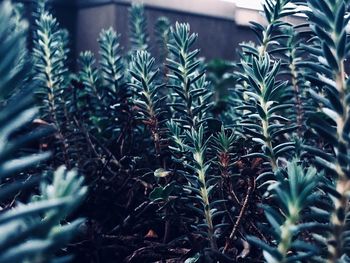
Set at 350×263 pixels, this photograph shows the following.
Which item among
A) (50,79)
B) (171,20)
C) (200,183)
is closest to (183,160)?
(200,183)

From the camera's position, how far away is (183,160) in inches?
29.5

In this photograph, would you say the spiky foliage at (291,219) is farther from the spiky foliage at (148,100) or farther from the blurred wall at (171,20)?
the blurred wall at (171,20)

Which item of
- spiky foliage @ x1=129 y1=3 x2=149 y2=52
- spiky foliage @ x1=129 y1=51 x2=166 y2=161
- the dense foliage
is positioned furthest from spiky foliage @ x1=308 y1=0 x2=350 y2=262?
spiky foliage @ x1=129 y1=3 x2=149 y2=52

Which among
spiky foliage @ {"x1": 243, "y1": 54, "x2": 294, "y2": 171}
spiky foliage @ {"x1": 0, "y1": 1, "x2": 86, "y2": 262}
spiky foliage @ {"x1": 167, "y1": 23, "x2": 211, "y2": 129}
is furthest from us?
spiky foliage @ {"x1": 167, "y1": 23, "x2": 211, "y2": 129}

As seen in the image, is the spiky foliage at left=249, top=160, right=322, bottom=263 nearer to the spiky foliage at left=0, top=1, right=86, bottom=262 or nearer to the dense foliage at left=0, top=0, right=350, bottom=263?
the dense foliage at left=0, top=0, right=350, bottom=263

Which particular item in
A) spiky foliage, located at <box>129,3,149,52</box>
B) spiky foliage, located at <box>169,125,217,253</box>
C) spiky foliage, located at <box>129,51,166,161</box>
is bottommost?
spiky foliage, located at <box>169,125,217,253</box>

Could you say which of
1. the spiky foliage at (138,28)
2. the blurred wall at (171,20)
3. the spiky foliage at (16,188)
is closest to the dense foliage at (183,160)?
the spiky foliage at (16,188)

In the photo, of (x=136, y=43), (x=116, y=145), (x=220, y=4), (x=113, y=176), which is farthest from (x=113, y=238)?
(x=220, y=4)

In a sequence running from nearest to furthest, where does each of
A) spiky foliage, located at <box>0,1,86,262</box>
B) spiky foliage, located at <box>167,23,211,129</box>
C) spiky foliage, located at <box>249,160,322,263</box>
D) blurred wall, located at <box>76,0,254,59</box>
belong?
spiky foliage, located at <box>0,1,86,262</box>, spiky foliage, located at <box>249,160,322,263</box>, spiky foliage, located at <box>167,23,211,129</box>, blurred wall, located at <box>76,0,254,59</box>

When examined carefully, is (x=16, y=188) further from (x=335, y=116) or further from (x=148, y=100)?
(x=148, y=100)

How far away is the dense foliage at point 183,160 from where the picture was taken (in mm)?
364

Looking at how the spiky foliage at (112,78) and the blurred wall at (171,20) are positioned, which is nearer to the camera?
the spiky foliage at (112,78)

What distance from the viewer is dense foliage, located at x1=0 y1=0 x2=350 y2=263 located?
0.36 meters

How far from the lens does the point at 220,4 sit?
2688 millimetres
